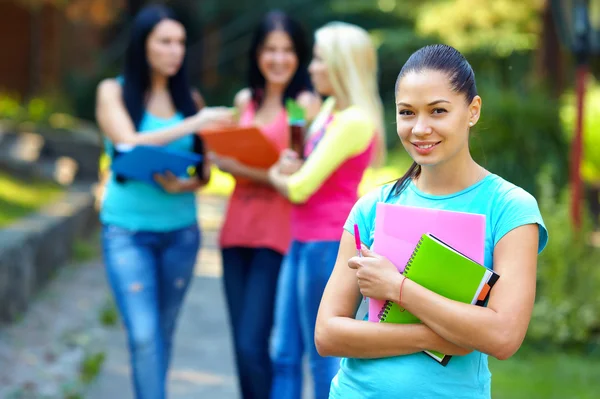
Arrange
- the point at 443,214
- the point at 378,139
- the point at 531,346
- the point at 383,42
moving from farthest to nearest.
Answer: the point at 383,42 < the point at 531,346 < the point at 378,139 < the point at 443,214

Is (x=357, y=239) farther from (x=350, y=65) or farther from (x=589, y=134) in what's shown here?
(x=589, y=134)

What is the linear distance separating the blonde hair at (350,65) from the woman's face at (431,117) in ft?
6.09

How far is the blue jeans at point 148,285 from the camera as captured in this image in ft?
14.8

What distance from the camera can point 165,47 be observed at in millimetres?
4879

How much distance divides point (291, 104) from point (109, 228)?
1.02 meters

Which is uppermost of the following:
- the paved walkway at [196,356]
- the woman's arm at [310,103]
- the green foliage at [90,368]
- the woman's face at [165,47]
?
the woman's face at [165,47]

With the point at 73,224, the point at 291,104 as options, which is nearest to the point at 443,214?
the point at 291,104

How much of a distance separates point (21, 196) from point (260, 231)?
6352 millimetres

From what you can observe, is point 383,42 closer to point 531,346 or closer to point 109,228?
point 531,346

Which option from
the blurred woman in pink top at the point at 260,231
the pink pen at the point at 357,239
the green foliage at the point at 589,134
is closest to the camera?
the pink pen at the point at 357,239

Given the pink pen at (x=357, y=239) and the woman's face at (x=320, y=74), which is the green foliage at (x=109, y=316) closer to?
the woman's face at (x=320, y=74)

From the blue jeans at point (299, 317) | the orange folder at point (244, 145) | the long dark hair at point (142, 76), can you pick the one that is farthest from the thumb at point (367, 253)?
the long dark hair at point (142, 76)

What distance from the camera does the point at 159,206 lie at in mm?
4719

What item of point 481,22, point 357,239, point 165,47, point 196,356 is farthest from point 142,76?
point 481,22
